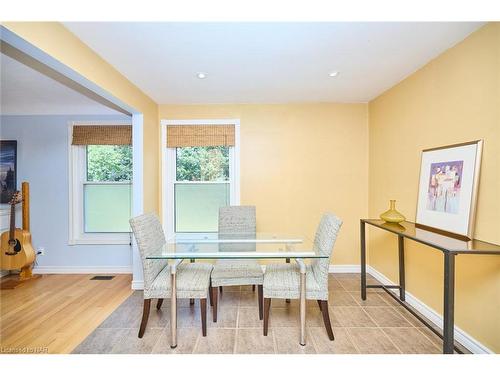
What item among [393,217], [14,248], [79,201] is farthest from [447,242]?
[14,248]

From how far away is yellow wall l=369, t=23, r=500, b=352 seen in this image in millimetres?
1610

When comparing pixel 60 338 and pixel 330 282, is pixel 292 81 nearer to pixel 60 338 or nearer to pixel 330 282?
pixel 330 282

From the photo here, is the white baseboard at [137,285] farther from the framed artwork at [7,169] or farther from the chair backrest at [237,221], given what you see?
the framed artwork at [7,169]

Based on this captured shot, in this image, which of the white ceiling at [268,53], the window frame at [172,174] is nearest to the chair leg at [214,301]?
the window frame at [172,174]

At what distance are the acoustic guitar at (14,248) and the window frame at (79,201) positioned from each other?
1.53 feet

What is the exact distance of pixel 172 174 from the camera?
344 cm

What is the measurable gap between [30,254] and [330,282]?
3.93 m

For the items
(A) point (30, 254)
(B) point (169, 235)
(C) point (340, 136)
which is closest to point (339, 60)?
(C) point (340, 136)

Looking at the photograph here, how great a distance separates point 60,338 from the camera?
1.96 m

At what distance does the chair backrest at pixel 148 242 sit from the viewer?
6.20 ft

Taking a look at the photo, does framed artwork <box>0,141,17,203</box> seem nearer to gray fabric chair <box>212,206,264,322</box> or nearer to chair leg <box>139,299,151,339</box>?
chair leg <box>139,299,151,339</box>

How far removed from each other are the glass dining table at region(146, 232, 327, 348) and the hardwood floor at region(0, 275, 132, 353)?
3.17ft

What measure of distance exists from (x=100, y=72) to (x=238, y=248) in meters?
1.92

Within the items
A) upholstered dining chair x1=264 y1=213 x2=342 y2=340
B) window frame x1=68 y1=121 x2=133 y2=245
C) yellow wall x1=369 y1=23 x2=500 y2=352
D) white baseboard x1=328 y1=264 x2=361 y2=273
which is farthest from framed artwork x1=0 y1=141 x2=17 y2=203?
yellow wall x1=369 y1=23 x2=500 y2=352
